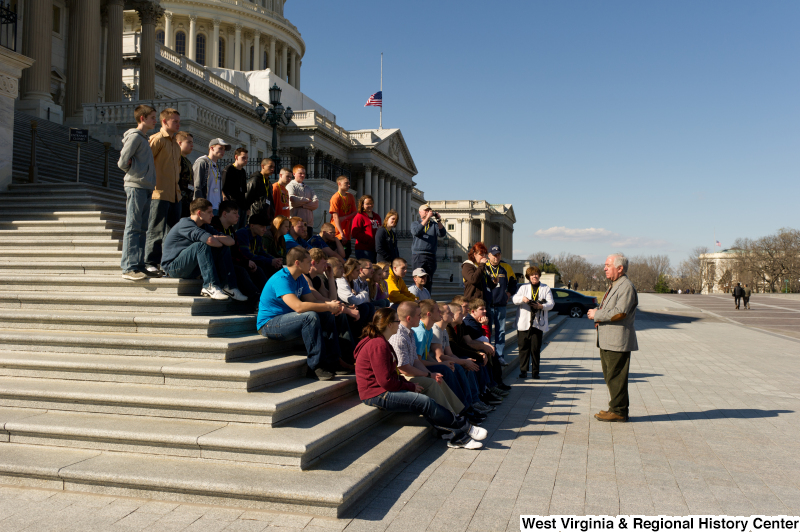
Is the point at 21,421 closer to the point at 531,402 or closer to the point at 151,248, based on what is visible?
the point at 151,248

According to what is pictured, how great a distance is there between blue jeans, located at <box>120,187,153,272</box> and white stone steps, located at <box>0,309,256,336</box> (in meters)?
0.84

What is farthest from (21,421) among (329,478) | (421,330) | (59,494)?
(421,330)

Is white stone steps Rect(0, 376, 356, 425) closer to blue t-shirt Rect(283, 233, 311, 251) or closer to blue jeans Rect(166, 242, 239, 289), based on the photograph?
blue jeans Rect(166, 242, 239, 289)

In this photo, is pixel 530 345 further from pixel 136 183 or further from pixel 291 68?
pixel 291 68

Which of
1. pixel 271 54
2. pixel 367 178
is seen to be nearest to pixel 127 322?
pixel 367 178

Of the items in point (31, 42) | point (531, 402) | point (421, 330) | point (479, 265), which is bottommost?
point (531, 402)

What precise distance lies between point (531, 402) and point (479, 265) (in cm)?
261

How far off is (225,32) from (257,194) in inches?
2641

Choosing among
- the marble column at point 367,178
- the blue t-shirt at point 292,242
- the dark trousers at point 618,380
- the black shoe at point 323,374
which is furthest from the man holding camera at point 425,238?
the marble column at point 367,178

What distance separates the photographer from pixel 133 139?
708 cm

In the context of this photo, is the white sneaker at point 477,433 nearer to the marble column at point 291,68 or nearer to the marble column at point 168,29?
the marble column at point 168,29

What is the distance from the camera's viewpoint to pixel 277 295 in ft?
20.5

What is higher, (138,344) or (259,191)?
(259,191)

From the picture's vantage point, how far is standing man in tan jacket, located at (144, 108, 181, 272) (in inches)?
294
